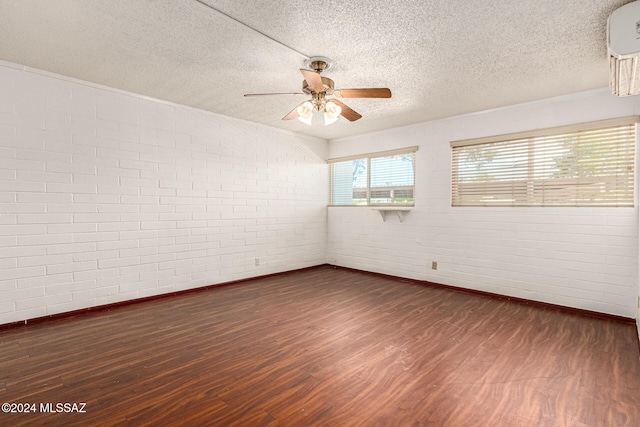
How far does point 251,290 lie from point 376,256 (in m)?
2.33

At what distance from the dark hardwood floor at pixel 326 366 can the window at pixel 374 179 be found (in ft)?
7.28

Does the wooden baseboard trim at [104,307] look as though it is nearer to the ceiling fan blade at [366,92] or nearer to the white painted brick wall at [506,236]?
the white painted brick wall at [506,236]

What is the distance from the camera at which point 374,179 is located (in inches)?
230

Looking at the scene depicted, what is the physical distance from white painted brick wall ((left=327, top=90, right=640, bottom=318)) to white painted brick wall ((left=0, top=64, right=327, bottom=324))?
1910 mm

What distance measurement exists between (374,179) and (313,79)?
11.3 feet

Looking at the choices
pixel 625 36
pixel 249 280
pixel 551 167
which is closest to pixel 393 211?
→ pixel 551 167

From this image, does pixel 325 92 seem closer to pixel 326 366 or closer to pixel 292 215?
pixel 326 366

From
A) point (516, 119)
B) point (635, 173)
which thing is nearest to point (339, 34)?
point (516, 119)

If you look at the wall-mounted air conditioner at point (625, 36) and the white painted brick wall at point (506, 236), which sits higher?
the wall-mounted air conditioner at point (625, 36)

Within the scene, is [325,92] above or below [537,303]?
above

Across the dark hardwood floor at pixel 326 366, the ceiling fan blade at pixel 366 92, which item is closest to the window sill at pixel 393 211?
the dark hardwood floor at pixel 326 366

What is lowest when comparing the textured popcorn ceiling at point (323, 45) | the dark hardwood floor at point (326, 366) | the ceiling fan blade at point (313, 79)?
the dark hardwood floor at point (326, 366)

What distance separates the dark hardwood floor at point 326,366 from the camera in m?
1.87

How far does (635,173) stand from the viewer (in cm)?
338
